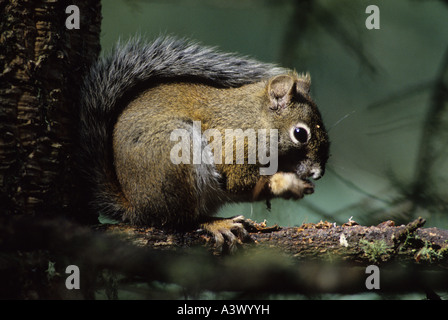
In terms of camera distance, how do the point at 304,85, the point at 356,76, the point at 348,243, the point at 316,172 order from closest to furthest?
the point at 348,243, the point at 316,172, the point at 304,85, the point at 356,76

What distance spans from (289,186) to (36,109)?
772 mm

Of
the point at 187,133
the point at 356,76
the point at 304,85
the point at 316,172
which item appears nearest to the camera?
the point at 187,133

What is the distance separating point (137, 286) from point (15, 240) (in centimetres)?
33

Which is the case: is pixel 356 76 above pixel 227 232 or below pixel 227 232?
above

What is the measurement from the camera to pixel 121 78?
1481mm

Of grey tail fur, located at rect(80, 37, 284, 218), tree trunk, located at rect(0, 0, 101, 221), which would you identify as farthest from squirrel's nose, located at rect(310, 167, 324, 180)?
tree trunk, located at rect(0, 0, 101, 221)

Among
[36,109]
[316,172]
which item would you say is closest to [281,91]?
[316,172]

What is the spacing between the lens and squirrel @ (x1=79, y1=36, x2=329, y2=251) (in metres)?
1.39

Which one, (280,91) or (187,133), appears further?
(280,91)

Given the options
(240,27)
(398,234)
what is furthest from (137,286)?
(240,27)

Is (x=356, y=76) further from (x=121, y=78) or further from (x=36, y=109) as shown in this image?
(x=36, y=109)

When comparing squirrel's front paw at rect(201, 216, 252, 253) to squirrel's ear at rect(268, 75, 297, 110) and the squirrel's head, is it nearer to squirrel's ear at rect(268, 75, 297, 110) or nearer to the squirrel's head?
the squirrel's head

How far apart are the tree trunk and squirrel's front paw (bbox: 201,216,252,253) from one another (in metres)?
0.42

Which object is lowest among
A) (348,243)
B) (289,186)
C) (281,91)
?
(348,243)
